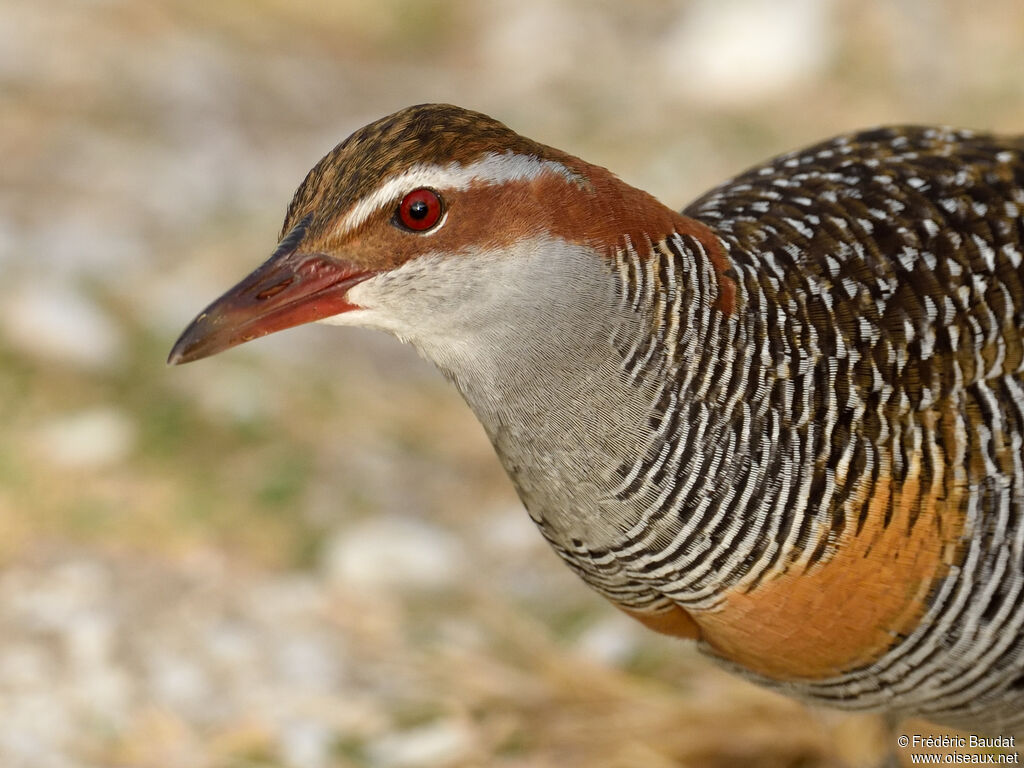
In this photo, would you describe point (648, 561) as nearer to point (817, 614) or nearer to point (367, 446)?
point (817, 614)

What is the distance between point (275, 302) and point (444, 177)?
407mm

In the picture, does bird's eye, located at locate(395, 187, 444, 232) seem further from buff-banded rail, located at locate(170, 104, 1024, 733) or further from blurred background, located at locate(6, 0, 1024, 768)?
blurred background, located at locate(6, 0, 1024, 768)

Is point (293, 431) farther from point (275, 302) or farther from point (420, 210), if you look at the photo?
point (420, 210)

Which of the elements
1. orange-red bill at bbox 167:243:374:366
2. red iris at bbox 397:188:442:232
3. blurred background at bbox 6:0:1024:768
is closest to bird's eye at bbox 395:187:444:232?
red iris at bbox 397:188:442:232

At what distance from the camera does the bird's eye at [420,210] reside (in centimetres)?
240

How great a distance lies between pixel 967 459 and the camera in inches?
104

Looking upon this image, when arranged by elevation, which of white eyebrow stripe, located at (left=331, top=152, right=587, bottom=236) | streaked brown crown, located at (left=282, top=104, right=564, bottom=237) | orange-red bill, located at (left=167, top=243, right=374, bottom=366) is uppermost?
streaked brown crown, located at (left=282, top=104, right=564, bottom=237)

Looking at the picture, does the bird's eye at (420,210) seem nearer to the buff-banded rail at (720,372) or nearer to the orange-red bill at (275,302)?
the buff-banded rail at (720,372)

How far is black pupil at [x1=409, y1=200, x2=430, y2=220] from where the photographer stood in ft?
7.88

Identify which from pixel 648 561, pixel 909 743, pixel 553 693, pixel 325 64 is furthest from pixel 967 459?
pixel 325 64

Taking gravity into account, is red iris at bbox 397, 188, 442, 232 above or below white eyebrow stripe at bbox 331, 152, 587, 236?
below

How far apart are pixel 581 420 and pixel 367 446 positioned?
8.75 feet

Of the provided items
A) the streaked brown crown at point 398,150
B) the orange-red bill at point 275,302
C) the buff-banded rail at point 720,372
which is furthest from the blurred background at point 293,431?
the streaked brown crown at point 398,150

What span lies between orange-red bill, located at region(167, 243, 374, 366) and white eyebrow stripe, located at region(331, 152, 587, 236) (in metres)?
0.08
